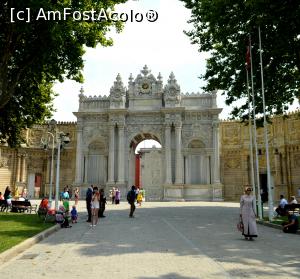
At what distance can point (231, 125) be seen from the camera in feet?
142

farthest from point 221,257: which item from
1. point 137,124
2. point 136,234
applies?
point 137,124

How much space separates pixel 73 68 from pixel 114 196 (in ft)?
54.8

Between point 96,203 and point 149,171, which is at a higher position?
point 149,171

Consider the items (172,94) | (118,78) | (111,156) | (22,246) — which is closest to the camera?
(22,246)

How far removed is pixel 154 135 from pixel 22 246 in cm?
3322

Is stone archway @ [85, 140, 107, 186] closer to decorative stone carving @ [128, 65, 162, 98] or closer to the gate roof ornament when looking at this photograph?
the gate roof ornament

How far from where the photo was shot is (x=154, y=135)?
42.4m

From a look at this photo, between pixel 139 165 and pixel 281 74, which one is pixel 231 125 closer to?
pixel 139 165

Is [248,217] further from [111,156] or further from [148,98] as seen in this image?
[148,98]

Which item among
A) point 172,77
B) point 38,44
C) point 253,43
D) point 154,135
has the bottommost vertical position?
point 154,135

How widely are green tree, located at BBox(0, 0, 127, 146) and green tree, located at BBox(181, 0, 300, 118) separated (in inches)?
230

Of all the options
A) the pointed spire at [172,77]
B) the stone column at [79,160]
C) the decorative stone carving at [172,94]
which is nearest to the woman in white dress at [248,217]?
the decorative stone carving at [172,94]

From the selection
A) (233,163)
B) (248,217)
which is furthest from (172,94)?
(248,217)

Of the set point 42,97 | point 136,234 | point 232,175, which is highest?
point 42,97
